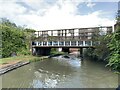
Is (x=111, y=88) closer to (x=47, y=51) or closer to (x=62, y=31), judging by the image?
(x=47, y=51)

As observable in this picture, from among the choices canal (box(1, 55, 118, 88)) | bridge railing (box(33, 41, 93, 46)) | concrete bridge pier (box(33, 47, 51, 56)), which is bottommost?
canal (box(1, 55, 118, 88))

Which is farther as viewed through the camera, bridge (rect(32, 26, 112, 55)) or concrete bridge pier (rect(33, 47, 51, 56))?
concrete bridge pier (rect(33, 47, 51, 56))

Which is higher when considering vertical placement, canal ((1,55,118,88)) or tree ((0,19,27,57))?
tree ((0,19,27,57))

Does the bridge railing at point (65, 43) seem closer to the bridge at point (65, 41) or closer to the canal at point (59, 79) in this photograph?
the bridge at point (65, 41)

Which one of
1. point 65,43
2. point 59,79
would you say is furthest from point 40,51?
point 59,79

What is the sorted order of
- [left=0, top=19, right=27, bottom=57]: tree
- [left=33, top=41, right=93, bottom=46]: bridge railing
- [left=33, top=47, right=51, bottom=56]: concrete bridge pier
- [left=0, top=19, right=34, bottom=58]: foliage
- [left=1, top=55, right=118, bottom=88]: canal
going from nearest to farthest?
[left=1, top=55, right=118, bottom=88]: canal, [left=0, top=19, right=27, bottom=57]: tree, [left=0, top=19, right=34, bottom=58]: foliage, [left=33, top=41, right=93, bottom=46]: bridge railing, [left=33, top=47, right=51, bottom=56]: concrete bridge pier

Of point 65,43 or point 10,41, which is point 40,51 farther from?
point 10,41

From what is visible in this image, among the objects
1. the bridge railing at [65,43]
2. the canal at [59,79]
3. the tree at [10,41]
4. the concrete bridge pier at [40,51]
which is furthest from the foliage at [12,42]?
the canal at [59,79]

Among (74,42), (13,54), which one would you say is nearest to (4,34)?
(13,54)

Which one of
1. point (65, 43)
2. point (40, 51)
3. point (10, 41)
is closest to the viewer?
point (10, 41)

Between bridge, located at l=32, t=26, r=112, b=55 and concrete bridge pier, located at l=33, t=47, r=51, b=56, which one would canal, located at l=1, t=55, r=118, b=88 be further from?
concrete bridge pier, located at l=33, t=47, r=51, b=56

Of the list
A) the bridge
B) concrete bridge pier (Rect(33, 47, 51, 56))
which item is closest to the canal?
the bridge

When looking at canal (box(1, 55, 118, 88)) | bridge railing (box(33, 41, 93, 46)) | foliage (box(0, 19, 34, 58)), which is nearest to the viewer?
canal (box(1, 55, 118, 88))

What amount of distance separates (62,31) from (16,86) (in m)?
48.8
